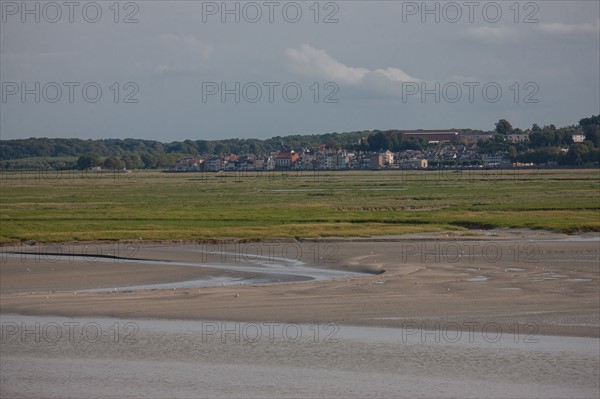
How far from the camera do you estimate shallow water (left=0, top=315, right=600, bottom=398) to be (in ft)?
46.8

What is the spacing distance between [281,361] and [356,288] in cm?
774

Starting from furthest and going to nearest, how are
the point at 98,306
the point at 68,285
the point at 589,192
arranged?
1. the point at 589,192
2. the point at 68,285
3. the point at 98,306

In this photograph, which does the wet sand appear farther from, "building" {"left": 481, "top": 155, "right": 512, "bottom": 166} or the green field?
"building" {"left": 481, "top": 155, "right": 512, "bottom": 166}

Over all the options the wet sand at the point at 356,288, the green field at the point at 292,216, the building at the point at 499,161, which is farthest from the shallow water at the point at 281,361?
the building at the point at 499,161

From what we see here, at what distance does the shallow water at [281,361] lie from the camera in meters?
14.3

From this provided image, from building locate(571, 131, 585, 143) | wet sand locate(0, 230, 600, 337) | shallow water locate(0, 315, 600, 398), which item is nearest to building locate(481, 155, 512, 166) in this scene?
building locate(571, 131, 585, 143)

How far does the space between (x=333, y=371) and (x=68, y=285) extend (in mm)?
11419

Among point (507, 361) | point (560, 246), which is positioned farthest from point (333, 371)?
point (560, 246)

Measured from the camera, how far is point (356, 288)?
77.2 ft

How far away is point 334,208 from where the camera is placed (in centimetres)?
5991

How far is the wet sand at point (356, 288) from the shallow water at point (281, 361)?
105cm

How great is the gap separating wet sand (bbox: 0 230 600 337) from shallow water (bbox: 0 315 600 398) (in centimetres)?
105

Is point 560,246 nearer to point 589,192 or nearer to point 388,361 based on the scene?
point 388,361

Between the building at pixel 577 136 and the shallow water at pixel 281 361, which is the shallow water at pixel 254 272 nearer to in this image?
the shallow water at pixel 281 361
